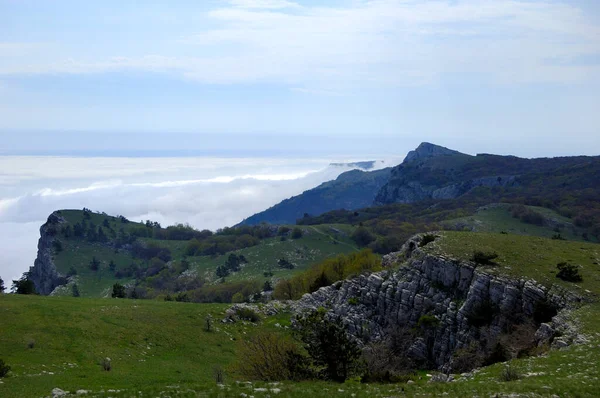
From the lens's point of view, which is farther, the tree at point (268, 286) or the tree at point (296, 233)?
the tree at point (296, 233)

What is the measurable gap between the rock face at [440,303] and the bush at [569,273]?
2584 millimetres

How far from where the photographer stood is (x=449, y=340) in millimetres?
43875

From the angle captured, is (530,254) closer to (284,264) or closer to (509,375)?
(509,375)

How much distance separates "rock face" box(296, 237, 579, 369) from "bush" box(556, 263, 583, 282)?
8.48 ft

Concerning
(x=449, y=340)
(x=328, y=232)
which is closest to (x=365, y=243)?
(x=328, y=232)

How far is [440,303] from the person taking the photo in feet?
154

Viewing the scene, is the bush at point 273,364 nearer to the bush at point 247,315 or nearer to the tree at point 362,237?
the bush at point 247,315

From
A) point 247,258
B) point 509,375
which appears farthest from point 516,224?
point 509,375

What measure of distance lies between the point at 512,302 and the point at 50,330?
38.7 m

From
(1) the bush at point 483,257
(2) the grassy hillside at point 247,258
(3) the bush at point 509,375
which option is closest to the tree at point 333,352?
(3) the bush at point 509,375

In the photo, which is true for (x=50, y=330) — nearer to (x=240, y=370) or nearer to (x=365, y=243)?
(x=240, y=370)

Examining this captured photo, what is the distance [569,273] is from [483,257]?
7.44m

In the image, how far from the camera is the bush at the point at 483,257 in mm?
46562

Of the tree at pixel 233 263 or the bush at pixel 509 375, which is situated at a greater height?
the bush at pixel 509 375
